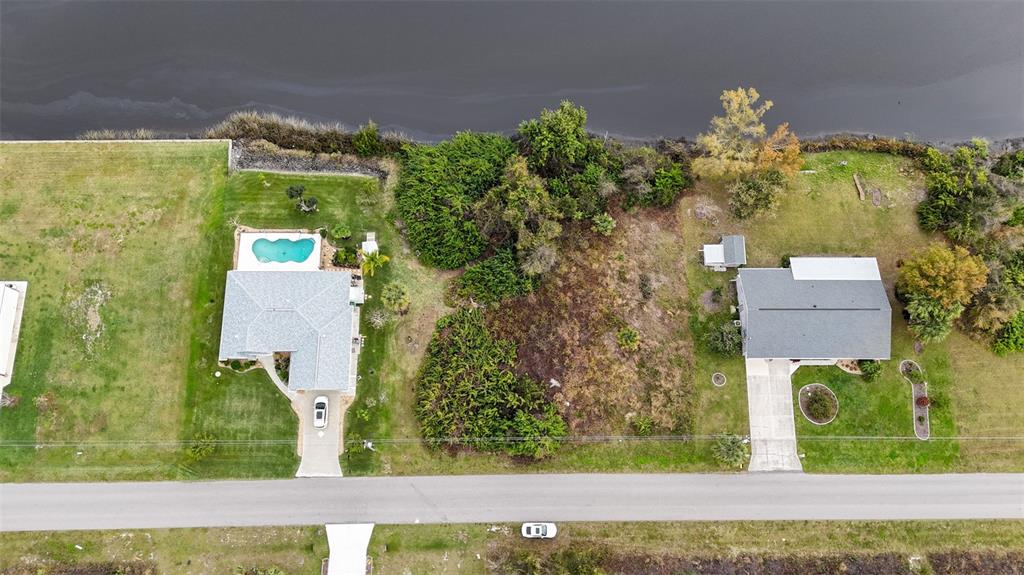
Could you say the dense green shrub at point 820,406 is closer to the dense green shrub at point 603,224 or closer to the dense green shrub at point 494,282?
the dense green shrub at point 603,224

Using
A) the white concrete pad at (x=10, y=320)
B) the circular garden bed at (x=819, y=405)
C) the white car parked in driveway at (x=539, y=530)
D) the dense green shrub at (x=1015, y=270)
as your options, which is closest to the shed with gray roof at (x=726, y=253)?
the circular garden bed at (x=819, y=405)

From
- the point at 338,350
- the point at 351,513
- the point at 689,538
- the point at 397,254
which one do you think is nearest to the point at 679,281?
the point at 689,538

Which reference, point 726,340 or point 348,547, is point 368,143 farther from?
point 726,340

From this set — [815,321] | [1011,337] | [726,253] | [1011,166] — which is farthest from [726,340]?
[1011,166]

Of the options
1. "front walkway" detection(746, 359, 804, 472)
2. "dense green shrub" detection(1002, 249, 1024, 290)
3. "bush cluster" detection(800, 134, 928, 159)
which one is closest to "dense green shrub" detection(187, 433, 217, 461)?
"front walkway" detection(746, 359, 804, 472)

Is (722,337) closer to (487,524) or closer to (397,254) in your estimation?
(487,524)

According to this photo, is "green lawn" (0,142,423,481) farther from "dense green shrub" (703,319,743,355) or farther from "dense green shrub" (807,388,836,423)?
"dense green shrub" (807,388,836,423)
